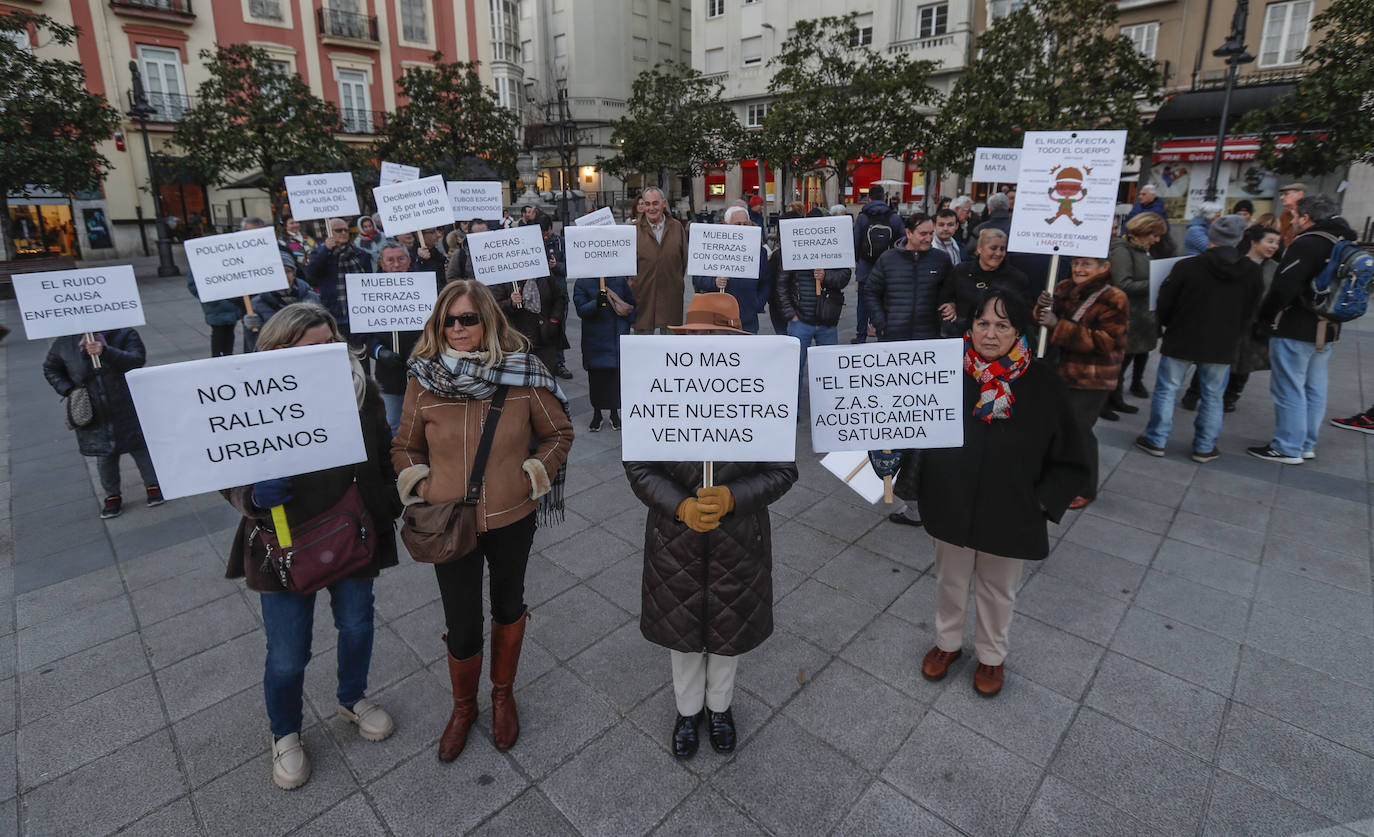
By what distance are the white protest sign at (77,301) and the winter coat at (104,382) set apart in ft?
0.83

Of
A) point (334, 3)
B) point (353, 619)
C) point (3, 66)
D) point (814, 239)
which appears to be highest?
point (334, 3)

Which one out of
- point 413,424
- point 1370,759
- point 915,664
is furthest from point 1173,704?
point 413,424

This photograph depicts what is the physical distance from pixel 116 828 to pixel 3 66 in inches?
781

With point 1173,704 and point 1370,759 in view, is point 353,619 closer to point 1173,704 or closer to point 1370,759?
point 1173,704

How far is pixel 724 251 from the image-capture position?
268 inches

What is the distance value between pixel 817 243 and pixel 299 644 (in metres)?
5.41

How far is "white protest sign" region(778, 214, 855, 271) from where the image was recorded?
658 cm

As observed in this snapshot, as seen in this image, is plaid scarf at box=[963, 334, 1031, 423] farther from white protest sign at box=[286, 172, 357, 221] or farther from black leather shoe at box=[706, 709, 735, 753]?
white protest sign at box=[286, 172, 357, 221]

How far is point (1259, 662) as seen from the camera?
3.63 meters

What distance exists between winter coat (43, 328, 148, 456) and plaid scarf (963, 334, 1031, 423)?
5804 mm

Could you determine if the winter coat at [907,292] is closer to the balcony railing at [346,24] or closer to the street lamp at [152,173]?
the street lamp at [152,173]

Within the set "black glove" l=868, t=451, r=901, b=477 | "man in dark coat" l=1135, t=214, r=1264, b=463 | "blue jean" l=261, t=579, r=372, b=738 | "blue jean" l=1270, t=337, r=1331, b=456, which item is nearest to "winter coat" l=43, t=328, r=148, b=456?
"blue jean" l=261, t=579, r=372, b=738

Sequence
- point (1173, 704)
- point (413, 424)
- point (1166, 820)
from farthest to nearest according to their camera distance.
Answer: point (1173, 704)
point (413, 424)
point (1166, 820)

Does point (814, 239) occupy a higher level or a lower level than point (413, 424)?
higher
